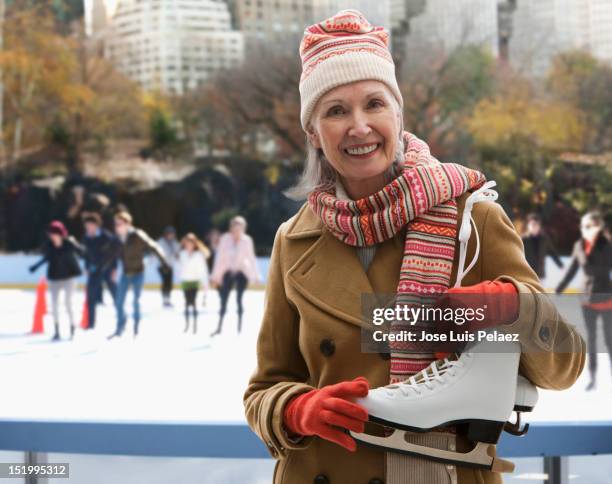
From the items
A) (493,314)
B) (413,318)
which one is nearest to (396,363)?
(413,318)

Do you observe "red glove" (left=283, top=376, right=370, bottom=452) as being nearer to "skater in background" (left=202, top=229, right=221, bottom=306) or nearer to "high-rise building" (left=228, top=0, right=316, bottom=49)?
"skater in background" (left=202, top=229, right=221, bottom=306)

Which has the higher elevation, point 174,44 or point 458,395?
point 174,44

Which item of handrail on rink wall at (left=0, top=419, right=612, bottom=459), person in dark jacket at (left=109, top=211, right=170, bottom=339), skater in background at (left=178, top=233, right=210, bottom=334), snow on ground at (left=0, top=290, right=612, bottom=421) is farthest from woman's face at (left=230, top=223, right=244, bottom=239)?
handrail on rink wall at (left=0, top=419, right=612, bottom=459)

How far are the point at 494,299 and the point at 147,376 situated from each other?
19.4 ft

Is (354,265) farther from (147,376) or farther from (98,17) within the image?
(98,17)

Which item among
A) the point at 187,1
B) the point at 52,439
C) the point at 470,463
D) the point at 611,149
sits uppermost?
the point at 187,1

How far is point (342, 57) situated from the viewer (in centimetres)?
114

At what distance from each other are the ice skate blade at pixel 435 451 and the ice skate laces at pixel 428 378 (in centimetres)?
7

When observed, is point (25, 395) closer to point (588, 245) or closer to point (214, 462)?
point (214, 462)

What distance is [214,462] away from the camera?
314cm

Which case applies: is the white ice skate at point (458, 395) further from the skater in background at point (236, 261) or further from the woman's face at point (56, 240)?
the woman's face at point (56, 240)

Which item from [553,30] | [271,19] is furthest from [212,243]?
[553,30]

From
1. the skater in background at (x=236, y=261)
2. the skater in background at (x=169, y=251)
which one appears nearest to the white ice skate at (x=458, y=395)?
the skater in background at (x=236, y=261)

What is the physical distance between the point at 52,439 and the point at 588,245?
160 inches
